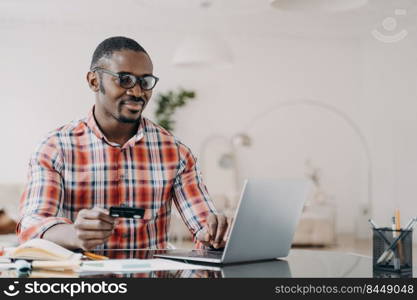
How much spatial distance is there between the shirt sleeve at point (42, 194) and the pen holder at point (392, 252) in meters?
0.75

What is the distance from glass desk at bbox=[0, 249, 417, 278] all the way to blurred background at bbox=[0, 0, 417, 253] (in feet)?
17.1

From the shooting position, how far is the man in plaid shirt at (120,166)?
5.75 ft

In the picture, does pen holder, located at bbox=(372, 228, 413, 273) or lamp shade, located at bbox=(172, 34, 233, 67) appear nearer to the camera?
pen holder, located at bbox=(372, 228, 413, 273)

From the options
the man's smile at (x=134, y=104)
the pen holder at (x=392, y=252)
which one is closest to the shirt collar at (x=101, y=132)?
the man's smile at (x=134, y=104)

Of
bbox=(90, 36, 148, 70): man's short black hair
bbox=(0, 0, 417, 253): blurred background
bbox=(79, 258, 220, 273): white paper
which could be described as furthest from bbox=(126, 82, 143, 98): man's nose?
bbox=(0, 0, 417, 253): blurred background

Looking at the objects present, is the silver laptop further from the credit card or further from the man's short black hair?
the man's short black hair

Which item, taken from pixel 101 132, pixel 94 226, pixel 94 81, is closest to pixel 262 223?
pixel 94 226

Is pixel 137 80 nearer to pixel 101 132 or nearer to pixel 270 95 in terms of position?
pixel 101 132

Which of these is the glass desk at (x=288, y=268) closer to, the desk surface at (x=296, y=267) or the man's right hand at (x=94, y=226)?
the desk surface at (x=296, y=267)

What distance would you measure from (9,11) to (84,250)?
19.7 ft

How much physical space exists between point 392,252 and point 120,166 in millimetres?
849

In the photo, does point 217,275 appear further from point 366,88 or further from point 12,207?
point 366,88

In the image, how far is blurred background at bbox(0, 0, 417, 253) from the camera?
711 cm

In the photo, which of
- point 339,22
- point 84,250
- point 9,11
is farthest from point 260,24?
point 84,250
